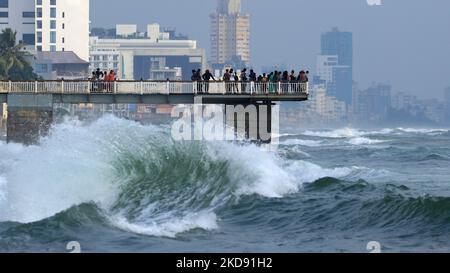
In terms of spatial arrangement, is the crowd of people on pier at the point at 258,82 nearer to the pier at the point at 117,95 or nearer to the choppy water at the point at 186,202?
the pier at the point at 117,95

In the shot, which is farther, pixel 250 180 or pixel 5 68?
pixel 5 68

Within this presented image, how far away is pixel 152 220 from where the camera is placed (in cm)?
3756

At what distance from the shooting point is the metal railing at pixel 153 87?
60938 millimetres

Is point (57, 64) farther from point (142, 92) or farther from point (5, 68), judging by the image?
point (142, 92)

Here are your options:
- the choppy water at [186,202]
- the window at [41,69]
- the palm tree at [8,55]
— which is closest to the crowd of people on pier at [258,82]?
the choppy water at [186,202]

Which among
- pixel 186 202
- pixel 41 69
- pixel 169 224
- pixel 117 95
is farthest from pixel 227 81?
pixel 41 69

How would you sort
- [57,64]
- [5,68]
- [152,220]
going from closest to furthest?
[152,220]
[5,68]
[57,64]

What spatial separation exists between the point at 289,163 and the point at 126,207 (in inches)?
844

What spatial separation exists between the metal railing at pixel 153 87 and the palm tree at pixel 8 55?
6509cm

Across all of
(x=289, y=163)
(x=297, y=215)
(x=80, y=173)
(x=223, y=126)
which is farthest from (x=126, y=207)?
(x=289, y=163)

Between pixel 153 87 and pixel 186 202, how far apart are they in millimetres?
22317

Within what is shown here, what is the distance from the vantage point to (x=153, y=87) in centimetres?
6444

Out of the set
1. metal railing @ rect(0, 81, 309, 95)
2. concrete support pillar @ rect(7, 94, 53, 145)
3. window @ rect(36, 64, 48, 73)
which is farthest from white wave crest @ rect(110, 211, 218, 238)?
window @ rect(36, 64, 48, 73)

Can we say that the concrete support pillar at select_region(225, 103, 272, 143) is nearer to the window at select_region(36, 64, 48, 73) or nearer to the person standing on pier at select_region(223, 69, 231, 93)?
the person standing on pier at select_region(223, 69, 231, 93)
